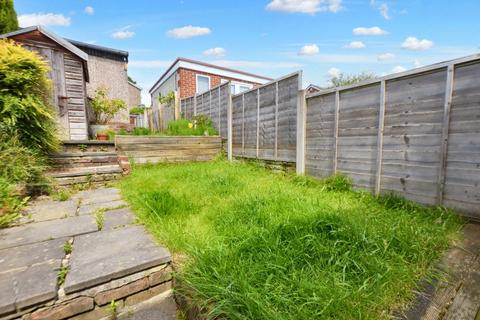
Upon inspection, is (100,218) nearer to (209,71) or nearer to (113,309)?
(113,309)

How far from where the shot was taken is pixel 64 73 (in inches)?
260

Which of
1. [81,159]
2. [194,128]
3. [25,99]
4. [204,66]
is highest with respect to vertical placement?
[204,66]

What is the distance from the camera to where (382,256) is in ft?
5.44

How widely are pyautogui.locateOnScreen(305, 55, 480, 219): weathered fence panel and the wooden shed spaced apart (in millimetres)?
6868

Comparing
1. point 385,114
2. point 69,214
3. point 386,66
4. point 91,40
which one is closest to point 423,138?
point 385,114

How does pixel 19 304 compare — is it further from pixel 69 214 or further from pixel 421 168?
pixel 421 168

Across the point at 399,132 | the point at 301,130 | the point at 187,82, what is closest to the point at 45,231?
the point at 301,130

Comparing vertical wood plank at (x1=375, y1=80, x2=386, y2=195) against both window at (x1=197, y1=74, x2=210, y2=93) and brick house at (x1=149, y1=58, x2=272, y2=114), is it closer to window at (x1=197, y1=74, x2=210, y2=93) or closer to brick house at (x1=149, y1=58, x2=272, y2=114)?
brick house at (x1=149, y1=58, x2=272, y2=114)

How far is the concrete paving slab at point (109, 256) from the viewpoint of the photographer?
1.48 meters

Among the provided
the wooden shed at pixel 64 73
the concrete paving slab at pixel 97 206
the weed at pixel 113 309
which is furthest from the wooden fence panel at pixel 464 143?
the wooden shed at pixel 64 73

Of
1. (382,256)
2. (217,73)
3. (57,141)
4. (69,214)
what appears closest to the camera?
(382,256)

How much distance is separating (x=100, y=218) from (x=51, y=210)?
85cm

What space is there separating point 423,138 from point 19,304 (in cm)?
376

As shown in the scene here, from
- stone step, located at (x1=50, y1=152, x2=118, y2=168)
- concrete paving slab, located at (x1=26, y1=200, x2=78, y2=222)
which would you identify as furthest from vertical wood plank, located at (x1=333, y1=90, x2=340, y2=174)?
stone step, located at (x1=50, y1=152, x2=118, y2=168)
